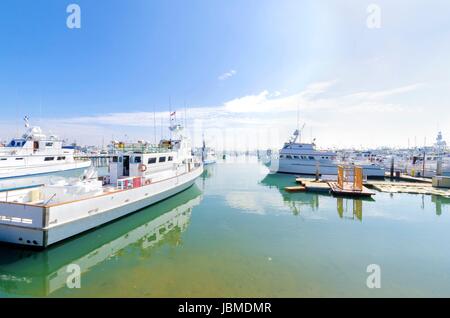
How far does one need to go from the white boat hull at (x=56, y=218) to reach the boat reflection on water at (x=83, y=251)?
427 millimetres

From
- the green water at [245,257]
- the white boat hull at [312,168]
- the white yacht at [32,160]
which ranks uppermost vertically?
the white yacht at [32,160]

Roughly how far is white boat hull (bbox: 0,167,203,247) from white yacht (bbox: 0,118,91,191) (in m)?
14.0

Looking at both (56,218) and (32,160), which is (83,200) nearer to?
(56,218)

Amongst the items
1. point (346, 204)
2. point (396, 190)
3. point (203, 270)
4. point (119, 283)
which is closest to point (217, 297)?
point (203, 270)

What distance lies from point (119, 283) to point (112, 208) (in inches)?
201

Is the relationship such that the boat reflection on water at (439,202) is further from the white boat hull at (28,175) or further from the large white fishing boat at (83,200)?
the white boat hull at (28,175)

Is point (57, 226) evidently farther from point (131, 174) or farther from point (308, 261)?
point (308, 261)

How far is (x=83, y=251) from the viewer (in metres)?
7.45

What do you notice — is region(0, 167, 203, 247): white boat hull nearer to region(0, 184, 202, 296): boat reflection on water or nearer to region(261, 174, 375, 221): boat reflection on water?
region(0, 184, 202, 296): boat reflection on water

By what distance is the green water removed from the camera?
17.5 feet

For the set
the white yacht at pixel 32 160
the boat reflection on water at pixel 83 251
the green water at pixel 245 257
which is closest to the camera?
the green water at pixel 245 257

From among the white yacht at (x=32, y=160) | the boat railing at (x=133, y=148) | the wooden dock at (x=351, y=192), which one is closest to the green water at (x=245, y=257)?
the wooden dock at (x=351, y=192)

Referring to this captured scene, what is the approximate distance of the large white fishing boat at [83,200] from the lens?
6944 millimetres
